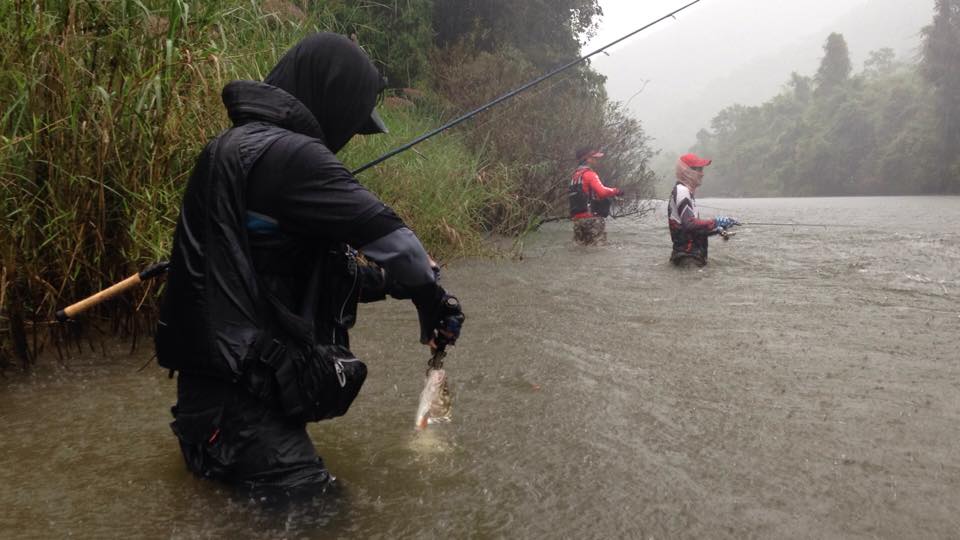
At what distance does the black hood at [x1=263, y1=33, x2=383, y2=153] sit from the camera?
2.87 metres

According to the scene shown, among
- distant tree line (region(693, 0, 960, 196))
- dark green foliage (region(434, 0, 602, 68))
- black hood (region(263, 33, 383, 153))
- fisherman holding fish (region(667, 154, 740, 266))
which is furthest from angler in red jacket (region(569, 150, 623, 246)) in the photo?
distant tree line (region(693, 0, 960, 196))

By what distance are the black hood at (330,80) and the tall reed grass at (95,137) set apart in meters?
2.05

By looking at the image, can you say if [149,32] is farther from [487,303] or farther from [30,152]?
[487,303]

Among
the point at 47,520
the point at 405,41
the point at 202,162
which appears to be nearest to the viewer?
the point at 202,162

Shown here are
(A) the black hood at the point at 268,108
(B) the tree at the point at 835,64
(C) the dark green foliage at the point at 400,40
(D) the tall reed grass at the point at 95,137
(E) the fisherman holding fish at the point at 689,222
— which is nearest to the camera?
(A) the black hood at the point at 268,108

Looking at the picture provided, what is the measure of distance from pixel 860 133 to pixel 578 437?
6736 centimetres

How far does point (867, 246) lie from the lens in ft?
43.8

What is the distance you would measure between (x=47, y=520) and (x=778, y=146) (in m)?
86.8

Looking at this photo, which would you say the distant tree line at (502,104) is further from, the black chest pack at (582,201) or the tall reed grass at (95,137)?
the tall reed grass at (95,137)

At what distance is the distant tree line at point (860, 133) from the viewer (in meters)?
48.1

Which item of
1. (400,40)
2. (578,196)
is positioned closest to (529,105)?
(400,40)

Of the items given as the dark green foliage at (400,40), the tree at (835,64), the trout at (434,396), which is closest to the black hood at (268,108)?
the trout at (434,396)

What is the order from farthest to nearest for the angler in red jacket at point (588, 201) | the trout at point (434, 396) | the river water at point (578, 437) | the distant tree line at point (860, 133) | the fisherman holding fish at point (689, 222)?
the distant tree line at point (860, 133), the angler in red jacket at point (588, 201), the fisherman holding fish at point (689, 222), the trout at point (434, 396), the river water at point (578, 437)

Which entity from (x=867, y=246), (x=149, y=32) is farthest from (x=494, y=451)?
(x=867, y=246)
